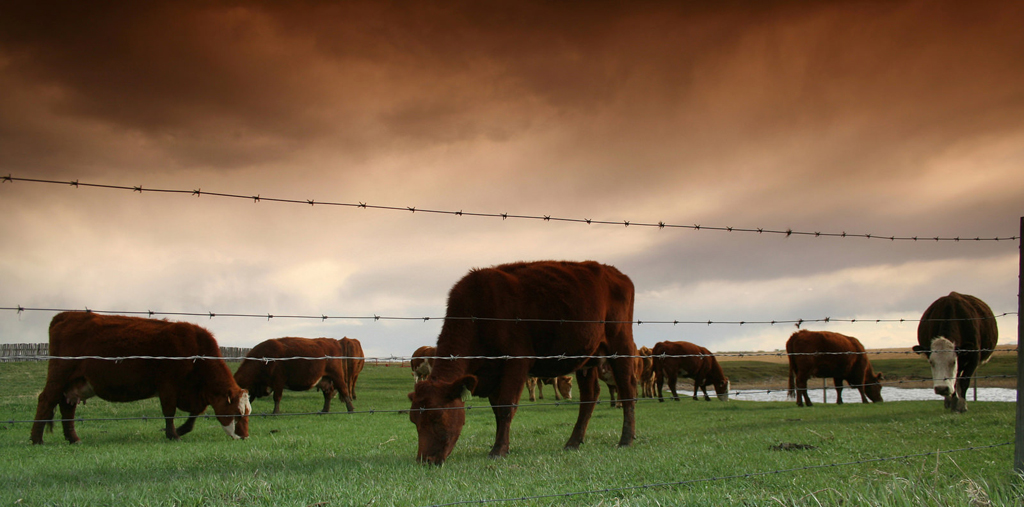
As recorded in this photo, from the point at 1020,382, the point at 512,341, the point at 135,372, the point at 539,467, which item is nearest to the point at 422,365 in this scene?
the point at 135,372

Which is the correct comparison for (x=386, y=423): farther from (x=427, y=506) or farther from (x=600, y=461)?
(x=427, y=506)

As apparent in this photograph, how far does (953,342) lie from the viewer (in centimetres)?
1359

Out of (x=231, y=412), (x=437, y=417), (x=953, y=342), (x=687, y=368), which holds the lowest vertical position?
(x=687, y=368)

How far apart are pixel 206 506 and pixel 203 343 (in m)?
7.54

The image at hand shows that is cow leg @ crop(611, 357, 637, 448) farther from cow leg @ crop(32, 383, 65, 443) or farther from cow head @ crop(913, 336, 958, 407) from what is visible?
cow leg @ crop(32, 383, 65, 443)

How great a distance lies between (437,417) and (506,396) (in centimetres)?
110

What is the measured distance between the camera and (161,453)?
29.3ft

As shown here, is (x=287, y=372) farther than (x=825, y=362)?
No

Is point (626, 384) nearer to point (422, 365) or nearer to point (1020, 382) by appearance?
point (1020, 382)

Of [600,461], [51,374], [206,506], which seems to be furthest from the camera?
[51,374]

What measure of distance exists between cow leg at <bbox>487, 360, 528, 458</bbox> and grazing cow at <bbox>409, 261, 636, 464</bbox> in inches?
0.5

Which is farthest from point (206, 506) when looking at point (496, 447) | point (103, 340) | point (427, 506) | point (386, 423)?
point (386, 423)

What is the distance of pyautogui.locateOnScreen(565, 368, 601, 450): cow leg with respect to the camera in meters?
9.10

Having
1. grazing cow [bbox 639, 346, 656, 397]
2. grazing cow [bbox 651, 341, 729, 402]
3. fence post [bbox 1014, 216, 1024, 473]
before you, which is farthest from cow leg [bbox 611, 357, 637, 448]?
grazing cow [bbox 639, 346, 656, 397]
